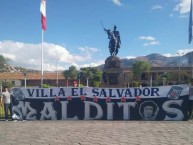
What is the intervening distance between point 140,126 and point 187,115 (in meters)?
2.87

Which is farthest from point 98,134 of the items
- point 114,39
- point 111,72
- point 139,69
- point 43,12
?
point 139,69

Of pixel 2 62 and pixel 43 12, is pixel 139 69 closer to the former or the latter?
pixel 2 62

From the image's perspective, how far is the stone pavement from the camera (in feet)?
28.2

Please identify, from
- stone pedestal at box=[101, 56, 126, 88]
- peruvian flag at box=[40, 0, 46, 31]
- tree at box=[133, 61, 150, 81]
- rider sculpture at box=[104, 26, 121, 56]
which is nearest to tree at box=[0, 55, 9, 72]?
tree at box=[133, 61, 150, 81]

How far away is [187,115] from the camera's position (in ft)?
43.8

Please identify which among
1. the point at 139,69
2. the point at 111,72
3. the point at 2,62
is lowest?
the point at 111,72

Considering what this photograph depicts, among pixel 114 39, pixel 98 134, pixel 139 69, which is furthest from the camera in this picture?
pixel 139 69

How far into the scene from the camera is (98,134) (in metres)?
9.75

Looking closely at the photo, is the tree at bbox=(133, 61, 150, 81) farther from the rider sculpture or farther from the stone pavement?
the stone pavement

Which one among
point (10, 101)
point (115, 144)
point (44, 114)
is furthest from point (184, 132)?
point (10, 101)

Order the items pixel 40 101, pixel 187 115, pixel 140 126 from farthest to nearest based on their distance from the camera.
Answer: pixel 40 101, pixel 187 115, pixel 140 126

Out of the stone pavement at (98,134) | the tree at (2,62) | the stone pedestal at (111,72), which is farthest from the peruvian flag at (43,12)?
the tree at (2,62)

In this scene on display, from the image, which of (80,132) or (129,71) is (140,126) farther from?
(129,71)

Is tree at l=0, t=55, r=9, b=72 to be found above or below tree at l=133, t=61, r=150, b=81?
above
